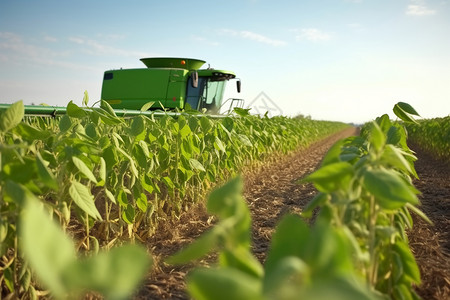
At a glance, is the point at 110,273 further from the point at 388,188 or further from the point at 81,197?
the point at 81,197

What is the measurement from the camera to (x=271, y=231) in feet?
10.8

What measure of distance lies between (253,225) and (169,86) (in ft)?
23.1

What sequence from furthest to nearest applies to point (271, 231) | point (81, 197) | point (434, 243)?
point (271, 231), point (434, 243), point (81, 197)

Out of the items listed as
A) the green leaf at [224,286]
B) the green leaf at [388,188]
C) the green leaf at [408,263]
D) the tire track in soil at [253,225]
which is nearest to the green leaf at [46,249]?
the green leaf at [224,286]

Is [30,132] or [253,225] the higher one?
[30,132]

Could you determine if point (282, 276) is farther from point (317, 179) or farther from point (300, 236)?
point (317, 179)

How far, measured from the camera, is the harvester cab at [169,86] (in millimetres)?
9641

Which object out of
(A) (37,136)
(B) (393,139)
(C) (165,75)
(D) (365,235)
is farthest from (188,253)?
(C) (165,75)

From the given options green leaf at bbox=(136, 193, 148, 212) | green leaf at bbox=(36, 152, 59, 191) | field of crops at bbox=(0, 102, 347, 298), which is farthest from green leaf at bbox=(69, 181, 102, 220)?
green leaf at bbox=(136, 193, 148, 212)

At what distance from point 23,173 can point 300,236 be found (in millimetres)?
968

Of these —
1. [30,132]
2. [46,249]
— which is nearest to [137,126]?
[30,132]

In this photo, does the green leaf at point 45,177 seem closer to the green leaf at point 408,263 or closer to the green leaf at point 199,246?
the green leaf at point 199,246

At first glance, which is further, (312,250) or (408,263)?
(408,263)

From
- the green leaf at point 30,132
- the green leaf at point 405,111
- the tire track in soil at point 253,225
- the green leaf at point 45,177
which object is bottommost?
the tire track in soil at point 253,225
